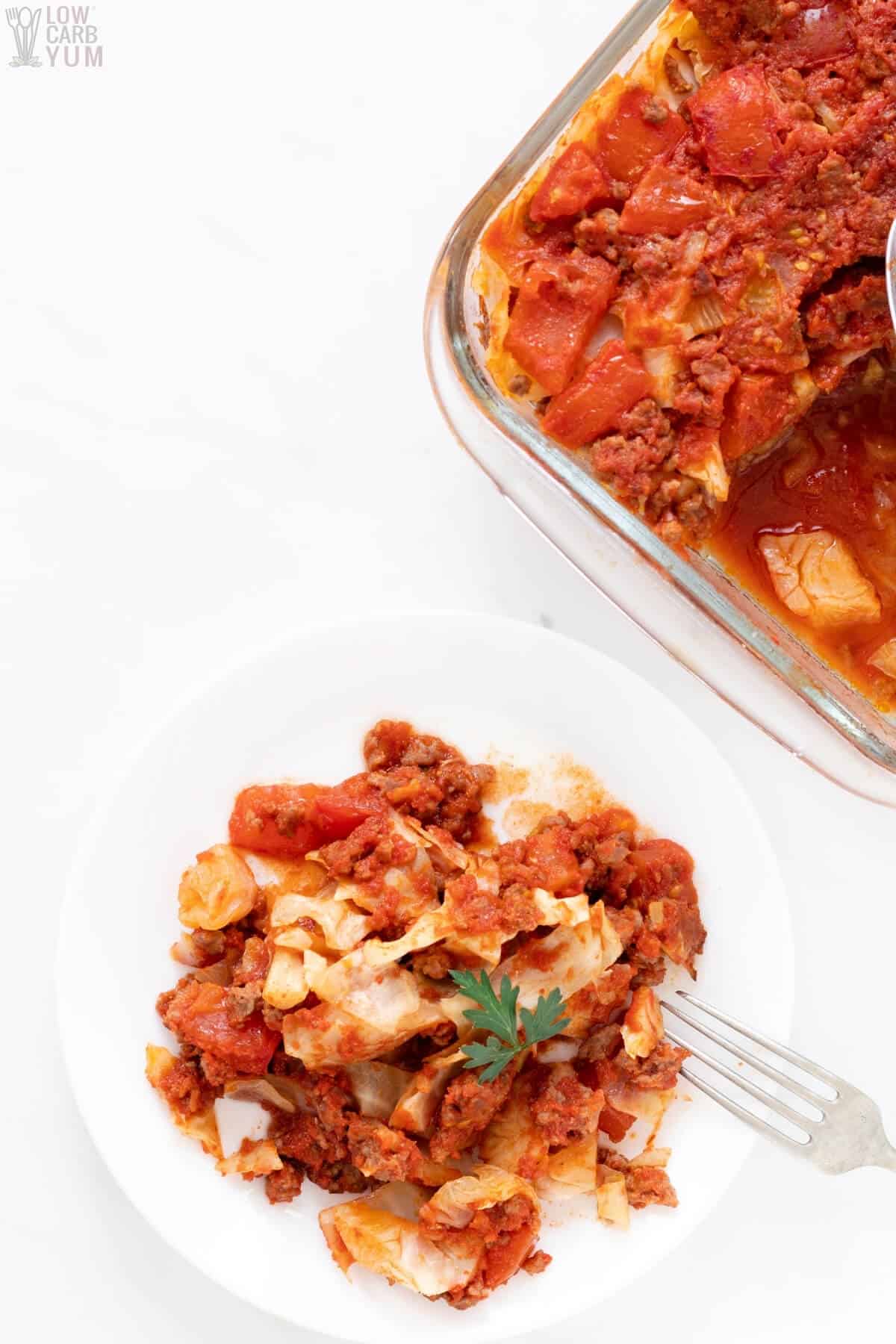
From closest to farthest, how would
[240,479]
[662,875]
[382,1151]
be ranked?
[382,1151] → [662,875] → [240,479]

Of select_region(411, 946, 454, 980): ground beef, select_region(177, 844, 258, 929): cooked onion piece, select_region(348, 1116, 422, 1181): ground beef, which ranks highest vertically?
select_region(411, 946, 454, 980): ground beef

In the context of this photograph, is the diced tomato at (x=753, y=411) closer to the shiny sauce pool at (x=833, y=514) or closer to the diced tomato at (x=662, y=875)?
the shiny sauce pool at (x=833, y=514)

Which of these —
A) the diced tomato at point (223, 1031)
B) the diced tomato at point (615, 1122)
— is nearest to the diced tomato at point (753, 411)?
the diced tomato at point (615, 1122)

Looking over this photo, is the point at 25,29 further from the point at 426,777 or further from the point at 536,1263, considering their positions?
the point at 536,1263

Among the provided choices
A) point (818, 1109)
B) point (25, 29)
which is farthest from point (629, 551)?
point (25, 29)

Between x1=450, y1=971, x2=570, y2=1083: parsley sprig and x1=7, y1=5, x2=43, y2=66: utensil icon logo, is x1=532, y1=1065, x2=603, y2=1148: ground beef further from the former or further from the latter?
x1=7, y1=5, x2=43, y2=66: utensil icon logo

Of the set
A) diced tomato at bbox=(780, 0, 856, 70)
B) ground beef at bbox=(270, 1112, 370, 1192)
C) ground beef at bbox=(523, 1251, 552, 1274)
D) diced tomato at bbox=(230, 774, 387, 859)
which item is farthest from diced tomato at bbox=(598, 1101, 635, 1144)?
diced tomato at bbox=(780, 0, 856, 70)

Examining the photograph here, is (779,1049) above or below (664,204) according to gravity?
below

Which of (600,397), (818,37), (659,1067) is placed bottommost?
(659,1067)
